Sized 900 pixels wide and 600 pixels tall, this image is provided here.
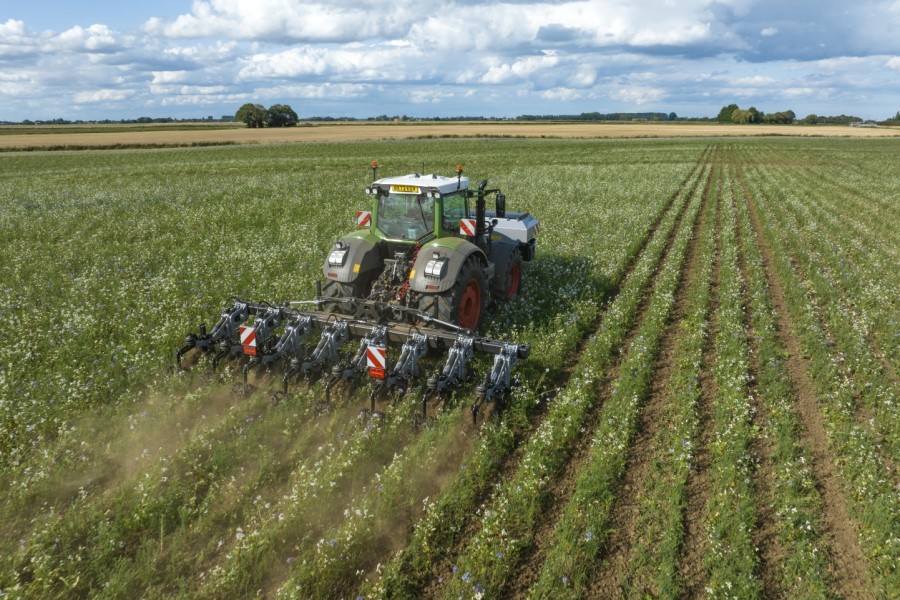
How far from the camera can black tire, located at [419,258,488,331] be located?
9031 mm

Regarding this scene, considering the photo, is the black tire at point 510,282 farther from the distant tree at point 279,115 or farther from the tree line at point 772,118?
the tree line at point 772,118

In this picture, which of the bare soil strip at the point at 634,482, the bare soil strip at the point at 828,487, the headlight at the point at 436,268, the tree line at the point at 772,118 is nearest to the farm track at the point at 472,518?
the bare soil strip at the point at 634,482

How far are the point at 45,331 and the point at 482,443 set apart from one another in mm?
8516

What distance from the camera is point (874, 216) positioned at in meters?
24.0

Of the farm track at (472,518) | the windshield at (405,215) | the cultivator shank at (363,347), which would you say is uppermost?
the windshield at (405,215)

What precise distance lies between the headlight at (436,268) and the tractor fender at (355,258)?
4.50 ft

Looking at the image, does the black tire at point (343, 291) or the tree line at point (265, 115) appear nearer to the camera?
the black tire at point (343, 291)

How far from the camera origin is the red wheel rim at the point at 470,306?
9.78m

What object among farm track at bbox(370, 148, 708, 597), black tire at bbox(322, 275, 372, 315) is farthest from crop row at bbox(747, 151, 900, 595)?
black tire at bbox(322, 275, 372, 315)

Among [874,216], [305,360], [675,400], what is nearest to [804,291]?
[675,400]

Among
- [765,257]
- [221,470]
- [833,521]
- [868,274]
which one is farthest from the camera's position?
[765,257]

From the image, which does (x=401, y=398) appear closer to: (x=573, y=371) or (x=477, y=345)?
(x=477, y=345)

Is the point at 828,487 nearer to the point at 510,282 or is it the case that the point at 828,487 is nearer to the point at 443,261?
the point at 443,261

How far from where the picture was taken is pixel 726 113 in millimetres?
170250
